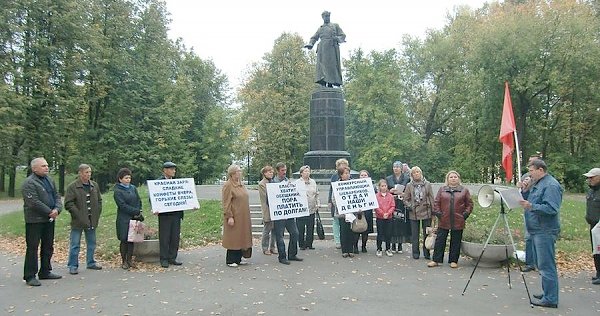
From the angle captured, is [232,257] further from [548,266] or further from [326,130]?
[326,130]

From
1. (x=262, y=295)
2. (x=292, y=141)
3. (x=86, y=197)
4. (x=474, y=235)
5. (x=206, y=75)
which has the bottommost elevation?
(x=262, y=295)

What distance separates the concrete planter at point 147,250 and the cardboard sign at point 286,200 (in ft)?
7.27

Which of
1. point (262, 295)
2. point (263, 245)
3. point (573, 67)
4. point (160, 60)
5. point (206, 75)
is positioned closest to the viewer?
point (262, 295)

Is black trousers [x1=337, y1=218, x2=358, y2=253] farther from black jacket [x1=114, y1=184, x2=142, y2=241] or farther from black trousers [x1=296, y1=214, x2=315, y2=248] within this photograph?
black jacket [x1=114, y1=184, x2=142, y2=241]

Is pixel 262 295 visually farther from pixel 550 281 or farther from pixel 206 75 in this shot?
pixel 206 75

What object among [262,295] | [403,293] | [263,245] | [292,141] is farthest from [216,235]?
[292,141]

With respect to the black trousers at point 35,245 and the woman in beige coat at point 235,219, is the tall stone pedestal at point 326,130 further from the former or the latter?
the black trousers at point 35,245

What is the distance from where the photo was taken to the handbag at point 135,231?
8469 mm

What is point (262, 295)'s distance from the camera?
6.74 meters

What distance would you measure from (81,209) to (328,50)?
12.4 m

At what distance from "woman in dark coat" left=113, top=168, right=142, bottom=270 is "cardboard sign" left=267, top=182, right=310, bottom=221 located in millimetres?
2407

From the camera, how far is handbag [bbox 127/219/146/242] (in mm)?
8469

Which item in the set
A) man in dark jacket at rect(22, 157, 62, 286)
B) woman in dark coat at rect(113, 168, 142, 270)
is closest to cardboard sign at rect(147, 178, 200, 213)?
woman in dark coat at rect(113, 168, 142, 270)

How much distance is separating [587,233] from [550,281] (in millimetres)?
7388
